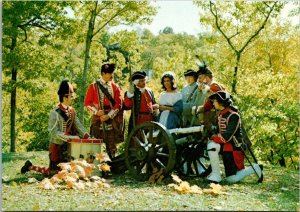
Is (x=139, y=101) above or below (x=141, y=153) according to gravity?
above

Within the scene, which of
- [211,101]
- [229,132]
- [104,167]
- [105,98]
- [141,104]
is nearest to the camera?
[229,132]

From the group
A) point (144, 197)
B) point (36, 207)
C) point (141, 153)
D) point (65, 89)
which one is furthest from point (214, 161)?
point (36, 207)

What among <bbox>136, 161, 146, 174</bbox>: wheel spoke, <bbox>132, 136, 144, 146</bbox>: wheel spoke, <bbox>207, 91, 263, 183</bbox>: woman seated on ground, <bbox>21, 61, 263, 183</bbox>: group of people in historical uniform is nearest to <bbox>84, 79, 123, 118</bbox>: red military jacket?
<bbox>21, 61, 263, 183</bbox>: group of people in historical uniform

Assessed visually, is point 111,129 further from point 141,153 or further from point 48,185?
point 48,185

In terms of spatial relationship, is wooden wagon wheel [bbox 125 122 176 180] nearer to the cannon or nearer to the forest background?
the cannon

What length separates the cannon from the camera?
642 centimetres

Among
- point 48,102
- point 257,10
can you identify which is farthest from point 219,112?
point 48,102

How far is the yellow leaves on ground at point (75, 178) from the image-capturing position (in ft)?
19.3

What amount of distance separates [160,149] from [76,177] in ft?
4.39

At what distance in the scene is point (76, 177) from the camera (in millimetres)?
6137

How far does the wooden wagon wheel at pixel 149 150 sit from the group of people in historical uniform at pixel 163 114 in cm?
46

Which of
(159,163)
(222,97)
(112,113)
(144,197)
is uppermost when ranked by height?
(222,97)

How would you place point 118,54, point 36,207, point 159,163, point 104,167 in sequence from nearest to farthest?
1. point 36,207
2. point 159,163
3. point 104,167
4. point 118,54

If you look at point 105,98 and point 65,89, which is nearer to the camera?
point 65,89
